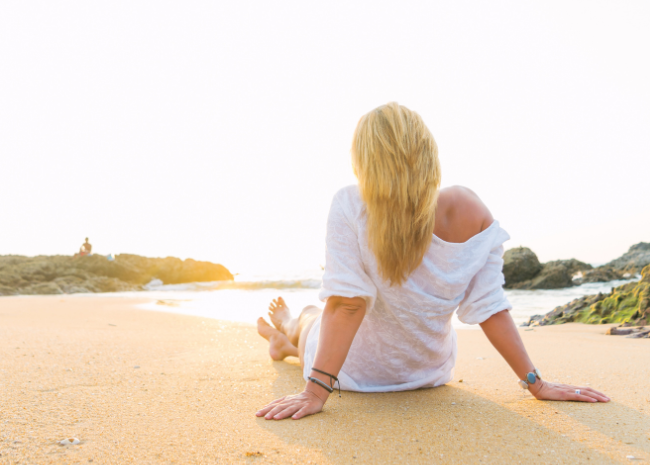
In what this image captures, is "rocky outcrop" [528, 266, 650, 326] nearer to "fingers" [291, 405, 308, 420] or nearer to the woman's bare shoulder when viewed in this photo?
the woman's bare shoulder

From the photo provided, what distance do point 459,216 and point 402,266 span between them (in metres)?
0.37

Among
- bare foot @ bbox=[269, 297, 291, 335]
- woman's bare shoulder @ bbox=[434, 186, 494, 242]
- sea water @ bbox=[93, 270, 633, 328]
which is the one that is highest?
woman's bare shoulder @ bbox=[434, 186, 494, 242]

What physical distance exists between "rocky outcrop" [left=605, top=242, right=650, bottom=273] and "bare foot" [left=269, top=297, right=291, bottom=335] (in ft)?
71.8

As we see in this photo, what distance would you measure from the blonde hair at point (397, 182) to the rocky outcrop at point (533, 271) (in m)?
13.9

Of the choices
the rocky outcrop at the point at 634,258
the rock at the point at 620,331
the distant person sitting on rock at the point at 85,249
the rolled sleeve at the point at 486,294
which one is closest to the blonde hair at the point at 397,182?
the rolled sleeve at the point at 486,294

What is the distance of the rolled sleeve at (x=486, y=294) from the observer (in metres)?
2.02

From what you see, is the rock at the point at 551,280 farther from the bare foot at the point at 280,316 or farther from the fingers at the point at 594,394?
the fingers at the point at 594,394

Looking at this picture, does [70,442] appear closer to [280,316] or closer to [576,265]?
[280,316]

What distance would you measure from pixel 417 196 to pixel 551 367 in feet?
6.24

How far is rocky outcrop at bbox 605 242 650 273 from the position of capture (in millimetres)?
21484

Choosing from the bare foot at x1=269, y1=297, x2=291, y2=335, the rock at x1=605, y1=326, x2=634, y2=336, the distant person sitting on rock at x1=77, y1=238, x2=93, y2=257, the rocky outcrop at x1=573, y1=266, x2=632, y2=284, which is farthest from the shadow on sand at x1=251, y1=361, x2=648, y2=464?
the distant person sitting on rock at x1=77, y1=238, x2=93, y2=257

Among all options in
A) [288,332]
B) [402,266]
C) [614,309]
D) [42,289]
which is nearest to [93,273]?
[42,289]

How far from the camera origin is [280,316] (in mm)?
3791

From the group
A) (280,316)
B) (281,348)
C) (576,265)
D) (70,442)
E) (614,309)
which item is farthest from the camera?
(576,265)
